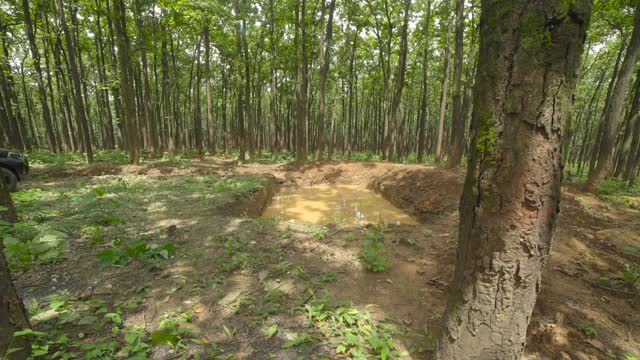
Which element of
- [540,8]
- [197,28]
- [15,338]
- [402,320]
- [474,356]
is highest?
[197,28]

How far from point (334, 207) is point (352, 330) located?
23.3ft

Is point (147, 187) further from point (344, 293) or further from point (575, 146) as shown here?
point (575, 146)

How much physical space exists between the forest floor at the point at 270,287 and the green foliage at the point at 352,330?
0.04ft

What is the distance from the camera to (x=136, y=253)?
4.13 m

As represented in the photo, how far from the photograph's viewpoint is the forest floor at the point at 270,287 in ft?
8.52

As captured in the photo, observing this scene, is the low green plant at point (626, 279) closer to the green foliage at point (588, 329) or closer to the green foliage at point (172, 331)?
the green foliage at point (588, 329)

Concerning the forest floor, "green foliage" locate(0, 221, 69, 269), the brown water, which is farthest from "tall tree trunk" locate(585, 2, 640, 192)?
"green foliage" locate(0, 221, 69, 269)

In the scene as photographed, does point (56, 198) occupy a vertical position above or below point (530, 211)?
below

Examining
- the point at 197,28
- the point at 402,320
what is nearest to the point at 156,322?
the point at 402,320

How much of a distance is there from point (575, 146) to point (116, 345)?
46.8 metres

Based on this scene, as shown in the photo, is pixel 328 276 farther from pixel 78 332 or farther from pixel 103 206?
pixel 103 206

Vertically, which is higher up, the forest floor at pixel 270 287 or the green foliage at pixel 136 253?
the green foliage at pixel 136 253

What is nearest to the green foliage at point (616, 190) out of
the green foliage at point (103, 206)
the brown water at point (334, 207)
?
the brown water at point (334, 207)

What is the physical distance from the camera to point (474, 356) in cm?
206
